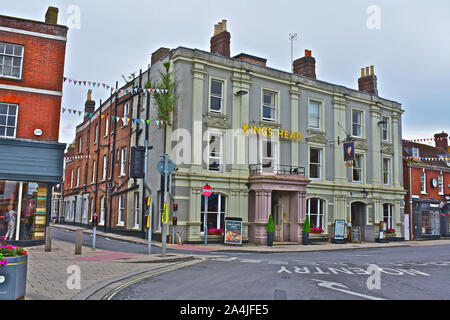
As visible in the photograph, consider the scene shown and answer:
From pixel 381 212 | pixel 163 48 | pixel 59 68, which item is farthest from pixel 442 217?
pixel 59 68

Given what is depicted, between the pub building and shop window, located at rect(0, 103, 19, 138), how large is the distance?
7694 mm

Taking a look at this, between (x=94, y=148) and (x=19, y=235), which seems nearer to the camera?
(x=19, y=235)

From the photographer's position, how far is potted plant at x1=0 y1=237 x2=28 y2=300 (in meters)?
7.06

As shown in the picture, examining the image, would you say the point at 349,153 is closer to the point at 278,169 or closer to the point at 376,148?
the point at 278,169

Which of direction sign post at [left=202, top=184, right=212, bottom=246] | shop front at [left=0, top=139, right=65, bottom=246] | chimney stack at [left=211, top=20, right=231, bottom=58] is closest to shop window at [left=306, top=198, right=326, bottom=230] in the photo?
direction sign post at [left=202, top=184, right=212, bottom=246]

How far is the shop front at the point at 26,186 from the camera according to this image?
18.0 metres

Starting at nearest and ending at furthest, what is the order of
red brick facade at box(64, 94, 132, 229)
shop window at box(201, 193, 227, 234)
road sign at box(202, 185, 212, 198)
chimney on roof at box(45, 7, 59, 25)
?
chimney on roof at box(45, 7, 59, 25), road sign at box(202, 185, 212, 198), shop window at box(201, 193, 227, 234), red brick facade at box(64, 94, 132, 229)

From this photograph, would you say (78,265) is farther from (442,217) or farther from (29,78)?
(442,217)

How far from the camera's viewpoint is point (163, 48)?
26.3 m

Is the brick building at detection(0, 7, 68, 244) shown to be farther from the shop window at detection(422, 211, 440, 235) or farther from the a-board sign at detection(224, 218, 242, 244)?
the shop window at detection(422, 211, 440, 235)

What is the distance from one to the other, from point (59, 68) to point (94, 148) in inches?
635

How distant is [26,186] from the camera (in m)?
18.5
